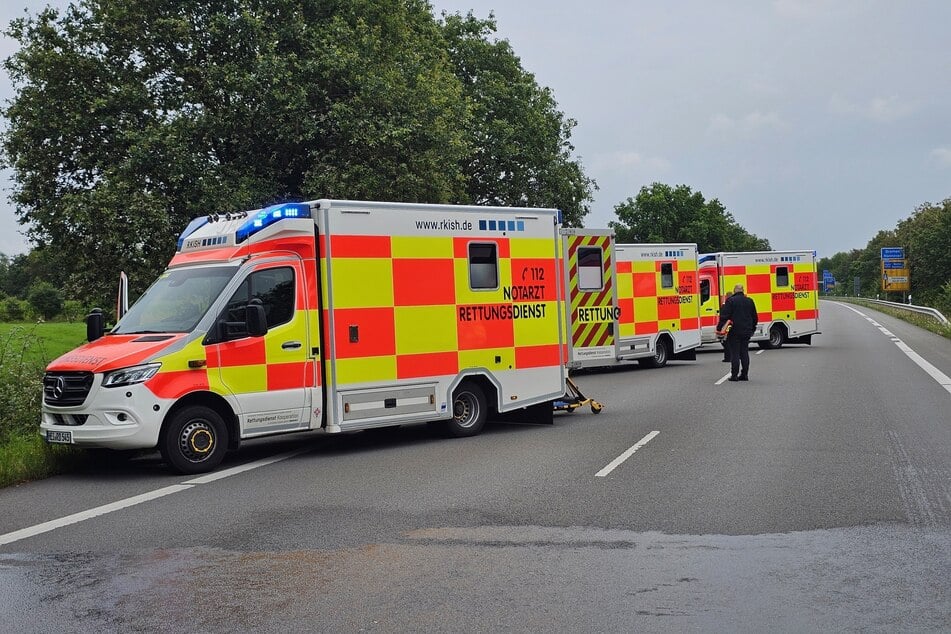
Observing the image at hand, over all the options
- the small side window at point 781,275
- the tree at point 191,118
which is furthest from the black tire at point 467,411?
the small side window at point 781,275

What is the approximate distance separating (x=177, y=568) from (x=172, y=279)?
5510 millimetres

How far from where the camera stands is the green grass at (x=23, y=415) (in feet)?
33.4

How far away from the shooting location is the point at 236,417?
10.4 metres

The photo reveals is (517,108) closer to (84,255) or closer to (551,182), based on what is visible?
(551,182)

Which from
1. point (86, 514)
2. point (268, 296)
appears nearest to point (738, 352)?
point (268, 296)

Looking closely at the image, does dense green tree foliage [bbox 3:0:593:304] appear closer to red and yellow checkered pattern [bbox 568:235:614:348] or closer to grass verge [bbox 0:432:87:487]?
red and yellow checkered pattern [bbox 568:235:614:348]

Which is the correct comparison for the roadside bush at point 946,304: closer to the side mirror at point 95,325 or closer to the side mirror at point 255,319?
the side mirror at point 255,319

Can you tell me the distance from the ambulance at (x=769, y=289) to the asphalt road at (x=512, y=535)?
55.7 ft

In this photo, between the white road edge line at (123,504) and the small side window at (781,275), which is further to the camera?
the small side window at (781,275)

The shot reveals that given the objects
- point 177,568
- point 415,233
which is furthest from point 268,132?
point 177,568

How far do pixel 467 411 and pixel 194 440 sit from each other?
3.84 meters

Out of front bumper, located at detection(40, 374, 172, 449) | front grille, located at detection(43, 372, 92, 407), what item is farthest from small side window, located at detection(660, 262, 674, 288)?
front grille, located at detection(43, 372, 92, 407)

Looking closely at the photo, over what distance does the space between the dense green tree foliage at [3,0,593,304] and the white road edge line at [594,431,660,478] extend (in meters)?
14.8

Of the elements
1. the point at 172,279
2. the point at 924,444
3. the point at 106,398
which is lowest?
the point at 924,444
